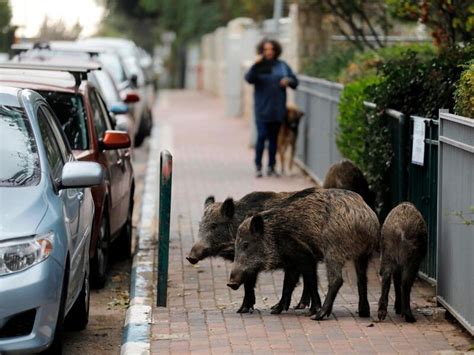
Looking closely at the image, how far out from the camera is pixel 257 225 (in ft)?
30.3

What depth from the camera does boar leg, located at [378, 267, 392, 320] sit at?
9203 mm

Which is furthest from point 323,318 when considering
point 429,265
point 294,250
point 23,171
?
point 23,171

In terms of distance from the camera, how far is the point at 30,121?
8.76 meters

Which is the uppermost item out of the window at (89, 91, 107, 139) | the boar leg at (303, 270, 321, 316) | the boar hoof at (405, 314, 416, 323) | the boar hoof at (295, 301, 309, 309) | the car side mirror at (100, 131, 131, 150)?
the window at (89, 91, 107, 139)

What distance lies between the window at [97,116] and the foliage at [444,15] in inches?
155

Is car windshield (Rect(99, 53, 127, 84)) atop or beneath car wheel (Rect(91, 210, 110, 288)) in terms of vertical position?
atop

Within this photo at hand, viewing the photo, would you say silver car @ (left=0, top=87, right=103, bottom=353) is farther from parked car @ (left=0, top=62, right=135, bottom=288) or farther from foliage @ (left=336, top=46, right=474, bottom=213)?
foliage @ (left=336, top=46, right=474, bottom=213)

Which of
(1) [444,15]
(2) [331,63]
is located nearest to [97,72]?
(2) [331,63]

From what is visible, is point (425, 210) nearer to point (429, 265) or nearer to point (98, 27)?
point (429, 265)

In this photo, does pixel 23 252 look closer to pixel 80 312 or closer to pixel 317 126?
pixel 80 312

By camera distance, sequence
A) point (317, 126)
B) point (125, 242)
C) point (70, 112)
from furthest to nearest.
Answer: point (317, 126)
point (125, 242)
point (70, 112)

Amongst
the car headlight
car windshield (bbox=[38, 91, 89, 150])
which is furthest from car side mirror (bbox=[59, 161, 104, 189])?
car windshield (bbox=[38, 91, 89, 150])

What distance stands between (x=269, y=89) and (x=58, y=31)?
2916 cm

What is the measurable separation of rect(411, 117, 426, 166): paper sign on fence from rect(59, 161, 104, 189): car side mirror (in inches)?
129
